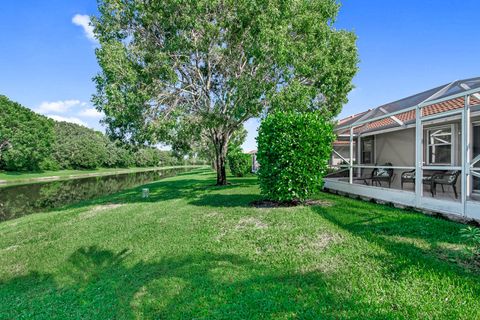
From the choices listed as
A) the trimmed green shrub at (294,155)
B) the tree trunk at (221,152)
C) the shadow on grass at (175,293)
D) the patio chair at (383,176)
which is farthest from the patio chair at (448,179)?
the tree trunk at (221,152)

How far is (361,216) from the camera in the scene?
7.25 m

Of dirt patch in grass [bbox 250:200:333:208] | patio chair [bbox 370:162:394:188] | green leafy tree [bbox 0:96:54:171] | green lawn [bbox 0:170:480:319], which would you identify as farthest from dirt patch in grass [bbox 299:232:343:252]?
green leafy tree [bbox 0:96:54:171]

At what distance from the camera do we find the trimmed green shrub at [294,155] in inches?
325

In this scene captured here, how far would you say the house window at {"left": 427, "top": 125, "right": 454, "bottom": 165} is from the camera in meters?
9.97

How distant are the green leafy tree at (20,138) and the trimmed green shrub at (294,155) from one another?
46.9 meters

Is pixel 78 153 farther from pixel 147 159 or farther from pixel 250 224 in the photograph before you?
pixel 250 224

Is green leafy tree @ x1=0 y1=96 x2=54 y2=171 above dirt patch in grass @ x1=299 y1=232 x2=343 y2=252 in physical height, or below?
above

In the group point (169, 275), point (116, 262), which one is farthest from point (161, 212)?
point (169, 275)

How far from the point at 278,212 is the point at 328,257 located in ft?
11.0

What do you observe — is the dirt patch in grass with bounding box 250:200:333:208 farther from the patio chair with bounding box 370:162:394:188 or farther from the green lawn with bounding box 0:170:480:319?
the patio chair with bounding box 370:162:394:188

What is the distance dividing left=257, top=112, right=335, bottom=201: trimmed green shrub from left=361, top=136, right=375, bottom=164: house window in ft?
21.8

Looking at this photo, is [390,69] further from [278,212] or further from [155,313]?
[155,313]

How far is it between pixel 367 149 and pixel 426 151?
3.48 meters

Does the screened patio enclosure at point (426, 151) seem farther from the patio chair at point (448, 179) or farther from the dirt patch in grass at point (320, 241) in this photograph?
the dirt patch in grass at point (320, 241)
